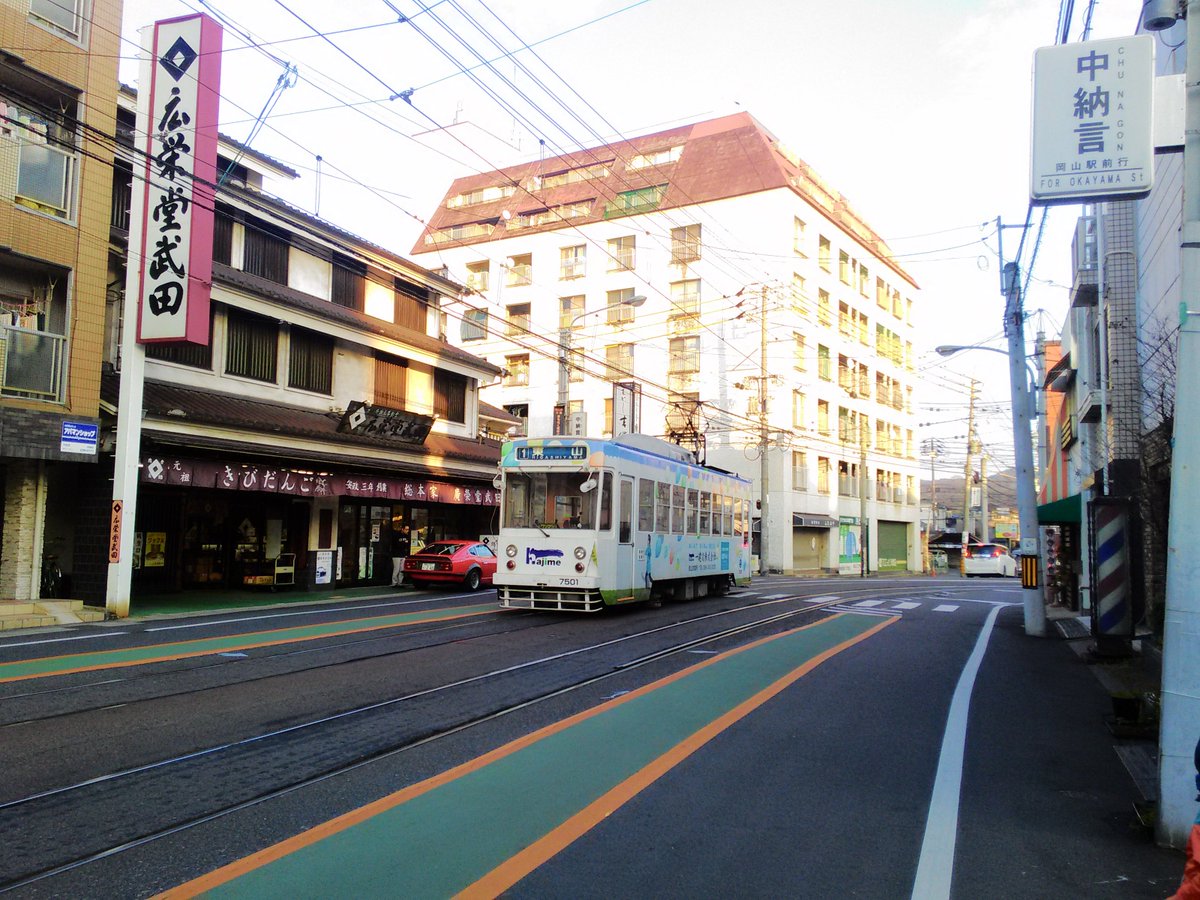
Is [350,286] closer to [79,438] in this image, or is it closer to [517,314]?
[79,438]

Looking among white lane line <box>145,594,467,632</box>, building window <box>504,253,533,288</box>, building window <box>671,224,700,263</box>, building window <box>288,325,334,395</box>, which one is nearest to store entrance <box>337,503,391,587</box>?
building window <box>288,325,334,395</box>

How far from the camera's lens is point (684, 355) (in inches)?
1870

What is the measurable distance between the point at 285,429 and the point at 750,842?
1829cm

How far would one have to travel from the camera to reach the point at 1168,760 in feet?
16.3

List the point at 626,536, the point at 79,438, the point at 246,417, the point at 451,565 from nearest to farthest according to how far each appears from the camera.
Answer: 1. the point at 626,536
2. the point at 79,438
3. the point at 246,417
4. the point at 451,565

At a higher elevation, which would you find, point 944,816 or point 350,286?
point 350,286

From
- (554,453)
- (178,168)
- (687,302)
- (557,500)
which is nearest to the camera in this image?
(554,453)

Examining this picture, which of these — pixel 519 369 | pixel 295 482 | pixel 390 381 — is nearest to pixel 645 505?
pixel 295 482

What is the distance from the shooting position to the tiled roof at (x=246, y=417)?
1833 cm

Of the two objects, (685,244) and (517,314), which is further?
A: (517,314)

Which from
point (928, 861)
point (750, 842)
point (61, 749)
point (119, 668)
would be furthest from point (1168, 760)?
point (119, 668)

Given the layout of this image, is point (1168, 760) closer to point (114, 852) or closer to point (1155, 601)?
point (114, 852)

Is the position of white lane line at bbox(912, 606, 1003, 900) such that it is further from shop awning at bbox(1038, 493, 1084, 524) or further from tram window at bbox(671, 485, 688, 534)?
shop awning at bbox(1038, 493, 1084, 524)

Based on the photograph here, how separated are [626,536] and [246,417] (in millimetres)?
9913
